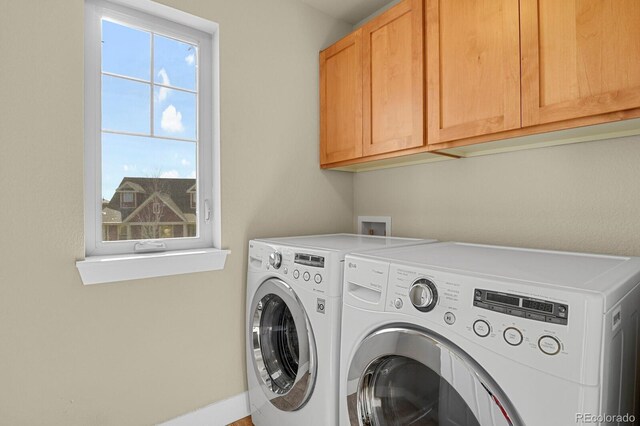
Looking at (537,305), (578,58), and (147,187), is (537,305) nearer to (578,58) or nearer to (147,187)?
(578,58)

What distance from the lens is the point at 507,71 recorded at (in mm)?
1279

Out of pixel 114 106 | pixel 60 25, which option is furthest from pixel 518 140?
pixel 60 25

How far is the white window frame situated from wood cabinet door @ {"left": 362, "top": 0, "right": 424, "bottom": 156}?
33.7 inches

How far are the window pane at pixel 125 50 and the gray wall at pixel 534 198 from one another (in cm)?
158

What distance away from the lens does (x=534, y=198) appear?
152 cm

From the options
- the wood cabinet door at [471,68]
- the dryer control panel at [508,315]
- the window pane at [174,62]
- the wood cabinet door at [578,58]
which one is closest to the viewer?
the dryer control panel at [508,315]

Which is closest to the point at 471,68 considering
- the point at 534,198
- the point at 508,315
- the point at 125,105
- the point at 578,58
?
the point at 578,58

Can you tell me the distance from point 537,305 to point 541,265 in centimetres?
36

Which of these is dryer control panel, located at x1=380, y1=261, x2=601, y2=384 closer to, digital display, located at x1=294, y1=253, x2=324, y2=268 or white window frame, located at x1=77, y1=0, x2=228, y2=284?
digital display, located at x1=294, y1=253, x2=324, y2=268

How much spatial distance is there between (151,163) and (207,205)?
0.36m

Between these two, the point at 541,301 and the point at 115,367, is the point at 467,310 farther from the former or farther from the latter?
the point at 115,367

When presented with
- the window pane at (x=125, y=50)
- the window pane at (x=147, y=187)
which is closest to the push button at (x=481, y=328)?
the window pane at (x=147, y=187)

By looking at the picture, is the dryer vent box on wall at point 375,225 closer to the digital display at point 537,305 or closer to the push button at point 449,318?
the push button at point 449,318

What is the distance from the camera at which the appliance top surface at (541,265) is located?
0.81 meters
